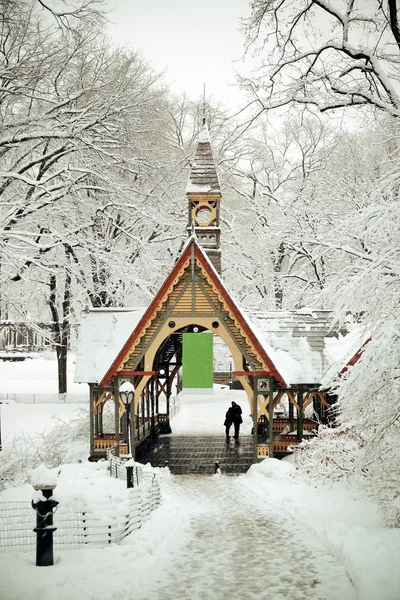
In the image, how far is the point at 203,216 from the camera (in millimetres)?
21109

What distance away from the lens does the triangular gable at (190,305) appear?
58.9 ft

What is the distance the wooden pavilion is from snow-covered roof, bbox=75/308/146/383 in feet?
0.10

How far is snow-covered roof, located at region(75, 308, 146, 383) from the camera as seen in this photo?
61.8 ft

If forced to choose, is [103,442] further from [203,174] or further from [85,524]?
[85,524]

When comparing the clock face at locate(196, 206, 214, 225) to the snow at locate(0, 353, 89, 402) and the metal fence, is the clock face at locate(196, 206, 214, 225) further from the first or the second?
the snow at locate(0, 353, 89, 402)

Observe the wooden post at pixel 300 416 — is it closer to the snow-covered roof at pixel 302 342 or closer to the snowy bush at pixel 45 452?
the snow-covered roof at pixel 302 342

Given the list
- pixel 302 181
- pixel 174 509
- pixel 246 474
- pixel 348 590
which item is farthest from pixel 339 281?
→ pixel 302 181

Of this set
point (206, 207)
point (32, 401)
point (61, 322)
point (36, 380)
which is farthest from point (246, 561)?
point (36, 380)

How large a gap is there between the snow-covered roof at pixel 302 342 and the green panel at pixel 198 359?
162 centimetres

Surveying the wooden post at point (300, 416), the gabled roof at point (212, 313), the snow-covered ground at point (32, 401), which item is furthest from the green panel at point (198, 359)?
the snow-covered ground at point (32, 401)

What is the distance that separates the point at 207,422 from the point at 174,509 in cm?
1577

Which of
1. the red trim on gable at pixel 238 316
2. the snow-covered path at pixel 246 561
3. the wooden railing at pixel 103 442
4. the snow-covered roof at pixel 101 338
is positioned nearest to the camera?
the snow-covered path at pixel 246 561

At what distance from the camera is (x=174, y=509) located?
42.1 feet

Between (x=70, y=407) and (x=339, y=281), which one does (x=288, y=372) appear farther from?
(x=70, y=407)
